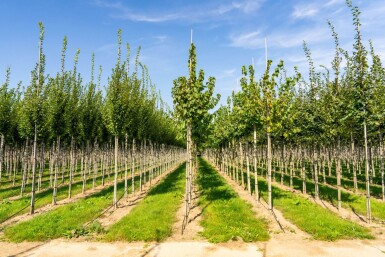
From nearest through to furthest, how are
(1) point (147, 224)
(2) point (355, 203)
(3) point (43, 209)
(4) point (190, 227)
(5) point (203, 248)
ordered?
1. (5) point (203, 248)
2. (1) point (147, 224)
3. (4) point (190, 227)
4. (3) point (43, 209)
5. (2) point (355, 203)

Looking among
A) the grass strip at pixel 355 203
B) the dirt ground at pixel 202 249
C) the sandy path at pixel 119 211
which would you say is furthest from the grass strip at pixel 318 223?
the sandy path at pixel 119 211

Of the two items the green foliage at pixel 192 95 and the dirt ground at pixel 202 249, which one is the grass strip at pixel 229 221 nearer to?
the dirt ground at pixel 202 249

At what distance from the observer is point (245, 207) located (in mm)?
20500

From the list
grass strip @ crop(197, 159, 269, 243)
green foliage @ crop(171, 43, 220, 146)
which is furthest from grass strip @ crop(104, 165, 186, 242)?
green foliage @ crop(171, 43, 220, 146)

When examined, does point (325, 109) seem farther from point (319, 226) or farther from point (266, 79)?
point (319, 226)

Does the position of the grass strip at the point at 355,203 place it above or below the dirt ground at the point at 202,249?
above

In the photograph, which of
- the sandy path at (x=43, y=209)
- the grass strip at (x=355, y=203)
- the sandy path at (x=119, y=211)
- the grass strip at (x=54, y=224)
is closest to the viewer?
the grass strip at (x=54, y=224)

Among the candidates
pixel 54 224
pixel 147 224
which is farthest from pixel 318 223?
pixel 54 224

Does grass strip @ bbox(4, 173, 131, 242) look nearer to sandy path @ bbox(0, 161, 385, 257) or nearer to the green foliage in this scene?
sandy path @ bbox(0, 161, 385, 257)

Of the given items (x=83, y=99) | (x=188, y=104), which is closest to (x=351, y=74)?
(x=188, y=104)

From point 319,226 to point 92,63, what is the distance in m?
27.6

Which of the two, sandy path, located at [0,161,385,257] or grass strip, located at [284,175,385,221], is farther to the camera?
grass strip, located at [284,175,385,221]

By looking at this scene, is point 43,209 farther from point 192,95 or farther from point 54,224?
point 192,95

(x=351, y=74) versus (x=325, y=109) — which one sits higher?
(x=351, y=74)
